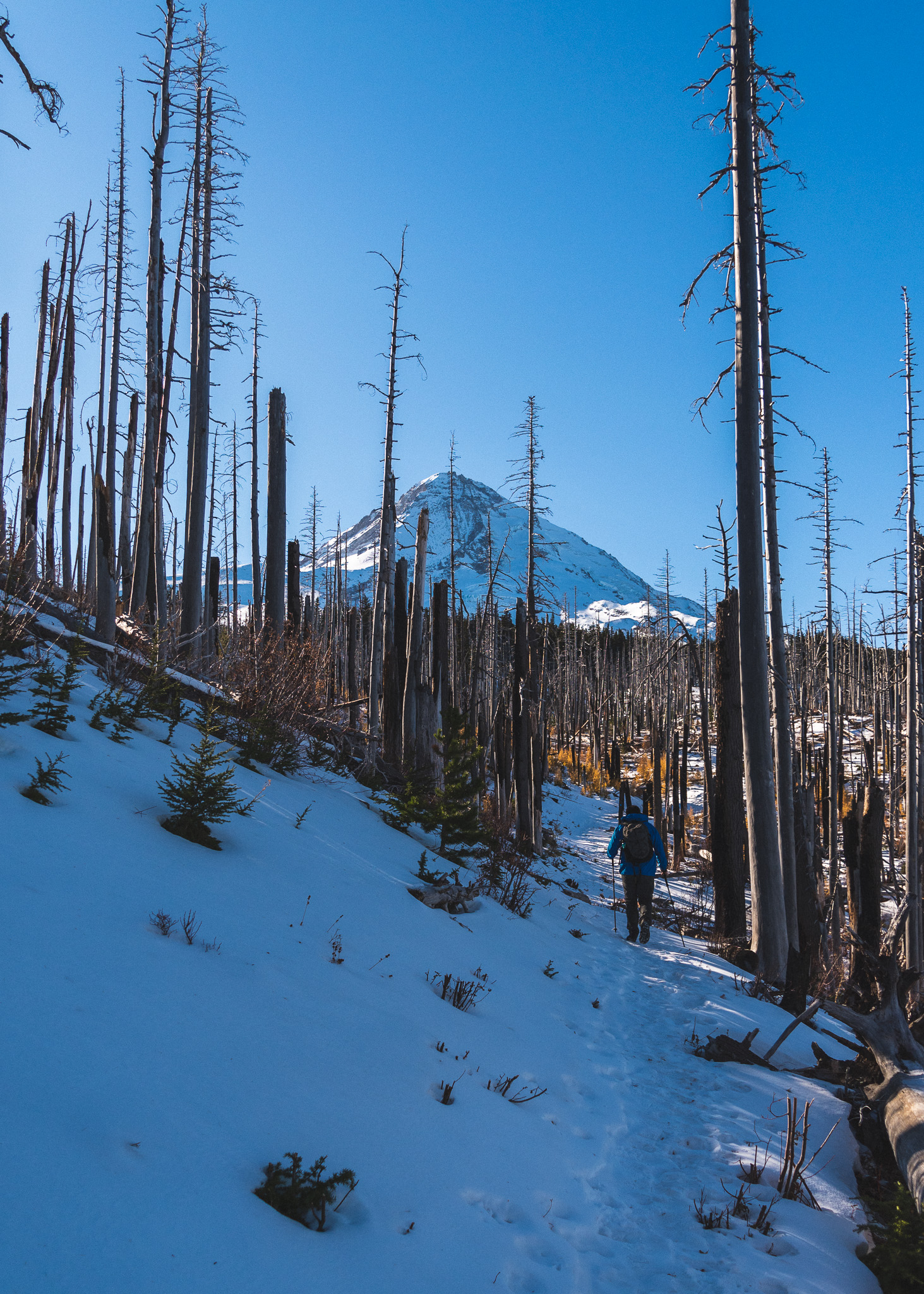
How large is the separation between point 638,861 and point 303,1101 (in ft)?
24.4

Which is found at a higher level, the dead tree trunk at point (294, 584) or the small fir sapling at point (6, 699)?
the dead tree trunk at point (294, 584)

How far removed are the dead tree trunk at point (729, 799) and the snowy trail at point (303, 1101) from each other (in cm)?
438

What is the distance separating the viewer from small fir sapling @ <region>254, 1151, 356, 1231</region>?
2215 millimetres

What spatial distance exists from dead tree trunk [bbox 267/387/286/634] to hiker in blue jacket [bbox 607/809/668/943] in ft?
22.2

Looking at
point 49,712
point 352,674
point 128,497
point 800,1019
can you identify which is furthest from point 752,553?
point 352,674

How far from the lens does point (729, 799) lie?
9711 millimetres

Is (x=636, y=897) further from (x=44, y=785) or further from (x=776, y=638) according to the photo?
(x=44, y=785)

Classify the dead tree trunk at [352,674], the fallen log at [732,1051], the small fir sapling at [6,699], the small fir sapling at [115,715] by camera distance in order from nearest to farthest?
1. the small fir sapling at [6,699]
2. the fallen log at [732,1051]
3. the small fir sapling at [115,715]
4. the dead tree trunk at [352,674]

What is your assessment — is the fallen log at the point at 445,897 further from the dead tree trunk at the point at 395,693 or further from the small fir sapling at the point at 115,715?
the dead tree trunk at the point at 395,693

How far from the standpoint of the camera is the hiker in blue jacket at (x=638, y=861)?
934 cm

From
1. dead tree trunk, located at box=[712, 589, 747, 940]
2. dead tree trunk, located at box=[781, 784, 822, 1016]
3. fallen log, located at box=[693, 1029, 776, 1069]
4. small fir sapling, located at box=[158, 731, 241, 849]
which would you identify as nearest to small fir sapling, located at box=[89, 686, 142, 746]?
small fir sapling, located at box=[158, 731, 241, 849]

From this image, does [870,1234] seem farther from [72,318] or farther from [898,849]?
[898,849]

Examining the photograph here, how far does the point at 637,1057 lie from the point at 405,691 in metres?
7.98

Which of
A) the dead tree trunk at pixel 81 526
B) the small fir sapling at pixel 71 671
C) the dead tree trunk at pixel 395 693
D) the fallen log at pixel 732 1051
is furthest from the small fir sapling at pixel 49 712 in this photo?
the dead tree trunk at pixel 81 526
